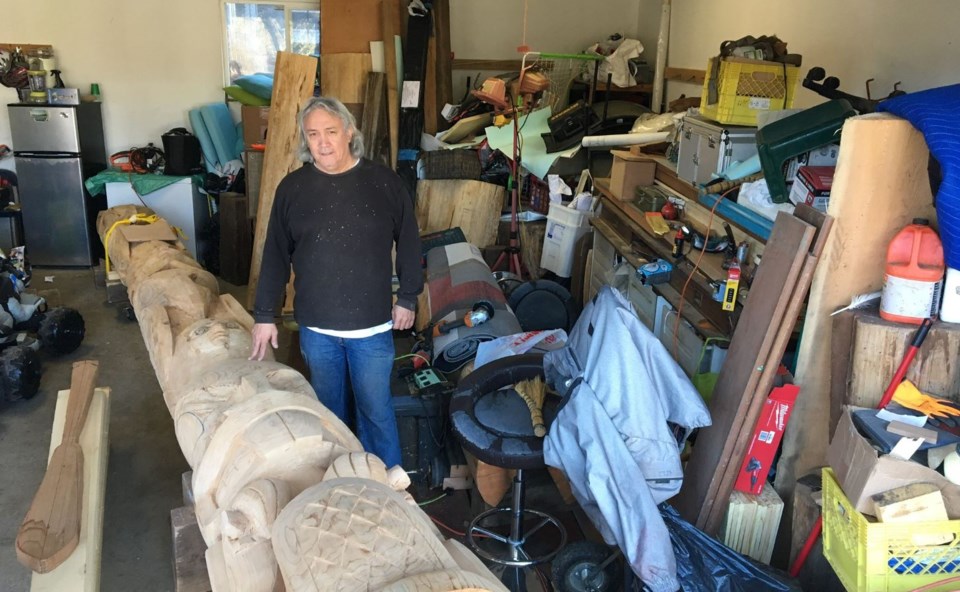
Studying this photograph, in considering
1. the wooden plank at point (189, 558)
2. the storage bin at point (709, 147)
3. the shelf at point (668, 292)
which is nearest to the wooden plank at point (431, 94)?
the shelf at point (668, 292)

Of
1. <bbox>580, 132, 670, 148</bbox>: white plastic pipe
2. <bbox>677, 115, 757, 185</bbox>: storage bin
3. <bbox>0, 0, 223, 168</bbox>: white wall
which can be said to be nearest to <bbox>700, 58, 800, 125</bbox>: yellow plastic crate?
Answer: <bbox>677, 115, 757, 185</bbox>: storage bin

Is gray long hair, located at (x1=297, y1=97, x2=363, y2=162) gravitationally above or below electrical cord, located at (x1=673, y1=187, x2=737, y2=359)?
above

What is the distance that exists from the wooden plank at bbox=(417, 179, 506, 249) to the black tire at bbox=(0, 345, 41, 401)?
2.56m

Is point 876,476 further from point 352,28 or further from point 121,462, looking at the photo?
point 352,28

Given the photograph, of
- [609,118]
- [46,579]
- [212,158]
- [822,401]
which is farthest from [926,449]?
[212,158]

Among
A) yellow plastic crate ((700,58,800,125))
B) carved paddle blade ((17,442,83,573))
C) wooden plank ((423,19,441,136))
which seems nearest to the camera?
carved paddle blade ((17,442,83,573))

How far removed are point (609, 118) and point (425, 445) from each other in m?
3.15

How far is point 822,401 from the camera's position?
2.35 meters

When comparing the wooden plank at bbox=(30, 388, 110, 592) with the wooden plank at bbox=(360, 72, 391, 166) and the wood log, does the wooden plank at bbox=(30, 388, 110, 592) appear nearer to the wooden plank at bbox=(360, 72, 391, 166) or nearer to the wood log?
the wood log

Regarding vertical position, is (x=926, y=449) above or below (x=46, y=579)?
above

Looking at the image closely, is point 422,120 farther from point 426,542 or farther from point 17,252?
point 426,542

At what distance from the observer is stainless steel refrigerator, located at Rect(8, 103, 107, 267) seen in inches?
231

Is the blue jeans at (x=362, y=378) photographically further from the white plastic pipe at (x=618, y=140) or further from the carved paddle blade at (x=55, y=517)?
the white plastic pipe at (x=618, y=140)

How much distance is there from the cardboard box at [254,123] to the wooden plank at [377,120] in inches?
36.0
